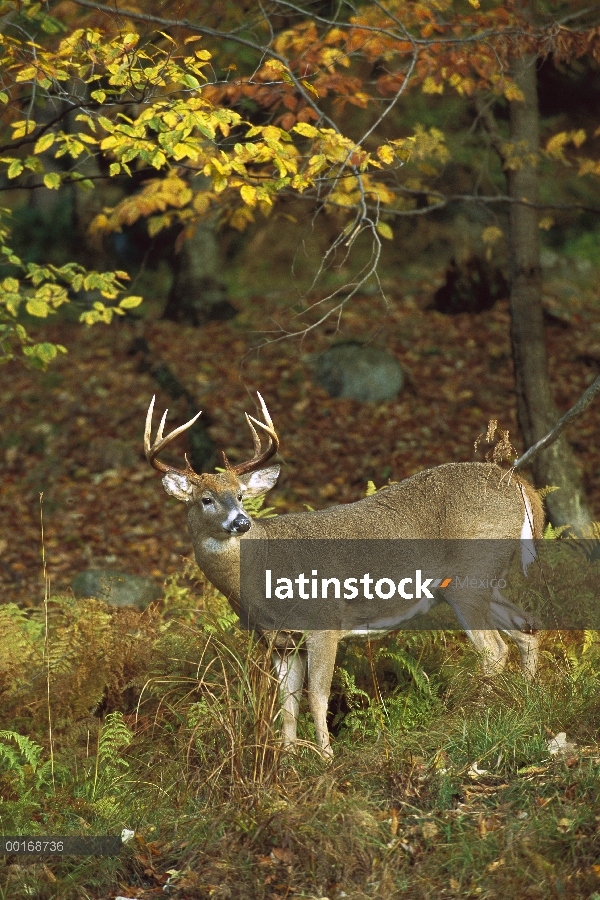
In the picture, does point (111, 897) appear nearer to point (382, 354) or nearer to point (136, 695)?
point (136, 695)

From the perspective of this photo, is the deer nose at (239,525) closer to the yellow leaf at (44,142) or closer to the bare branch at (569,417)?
the bare branch at (569,417)

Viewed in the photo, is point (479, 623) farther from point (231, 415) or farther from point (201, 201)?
point (231, 415)

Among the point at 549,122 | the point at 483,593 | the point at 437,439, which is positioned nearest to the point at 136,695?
the point at 483,593

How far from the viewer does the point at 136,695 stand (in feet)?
20.6

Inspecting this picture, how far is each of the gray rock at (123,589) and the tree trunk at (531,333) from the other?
10.7ft

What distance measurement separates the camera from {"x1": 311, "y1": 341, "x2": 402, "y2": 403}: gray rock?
1252 centimetres

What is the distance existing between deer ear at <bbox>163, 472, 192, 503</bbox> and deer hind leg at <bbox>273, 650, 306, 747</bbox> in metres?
0.95

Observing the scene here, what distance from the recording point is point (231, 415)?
12.4 m

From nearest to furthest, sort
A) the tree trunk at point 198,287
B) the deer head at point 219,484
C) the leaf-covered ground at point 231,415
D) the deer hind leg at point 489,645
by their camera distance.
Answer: the deer head at point 219,484 < the deer hind leg at point 489,645 < the leaf-covered ground at point 231,415 < the tree trunk at point 198,287

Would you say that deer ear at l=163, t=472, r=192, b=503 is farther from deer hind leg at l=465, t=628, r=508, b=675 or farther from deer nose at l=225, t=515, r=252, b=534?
deer hind leg at l=465, t=628, r=508, b=675

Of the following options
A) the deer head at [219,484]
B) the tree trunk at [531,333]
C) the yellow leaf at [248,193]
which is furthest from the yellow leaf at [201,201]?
the deer head at [219,484]

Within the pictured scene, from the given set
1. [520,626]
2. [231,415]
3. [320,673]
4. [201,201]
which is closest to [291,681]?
[320,673]

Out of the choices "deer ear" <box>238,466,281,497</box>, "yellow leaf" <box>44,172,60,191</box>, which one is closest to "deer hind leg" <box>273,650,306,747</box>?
"deer ear" <box>238,466,281,497</box>

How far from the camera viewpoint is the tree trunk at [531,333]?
27.5 ft
